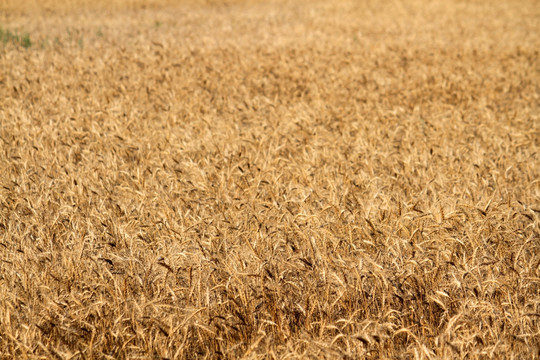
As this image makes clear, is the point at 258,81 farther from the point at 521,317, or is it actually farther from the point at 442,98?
the point at 521,317

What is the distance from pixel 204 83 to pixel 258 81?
0.77 meters

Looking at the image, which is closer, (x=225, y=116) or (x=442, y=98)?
(x=225, y=116)

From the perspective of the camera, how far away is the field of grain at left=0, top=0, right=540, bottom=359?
2.05 metres

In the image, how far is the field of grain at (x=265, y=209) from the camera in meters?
2.05

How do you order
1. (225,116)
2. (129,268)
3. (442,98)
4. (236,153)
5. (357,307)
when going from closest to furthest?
(357,307) → (129,268) → (236,153) → (225,116) → (442,98)

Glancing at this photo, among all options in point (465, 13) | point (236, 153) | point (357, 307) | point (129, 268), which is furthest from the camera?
point (465, 13)

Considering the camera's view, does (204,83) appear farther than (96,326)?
Yes

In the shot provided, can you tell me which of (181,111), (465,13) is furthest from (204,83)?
(465,13)

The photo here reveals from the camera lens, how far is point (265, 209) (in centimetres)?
309

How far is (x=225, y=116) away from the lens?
550 centimetres

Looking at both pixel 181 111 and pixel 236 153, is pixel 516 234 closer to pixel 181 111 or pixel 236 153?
pixel 236 153

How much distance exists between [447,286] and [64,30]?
11376mm

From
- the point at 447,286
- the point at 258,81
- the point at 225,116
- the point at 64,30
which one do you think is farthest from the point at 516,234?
the point at 64,30

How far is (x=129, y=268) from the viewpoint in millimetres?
2486
